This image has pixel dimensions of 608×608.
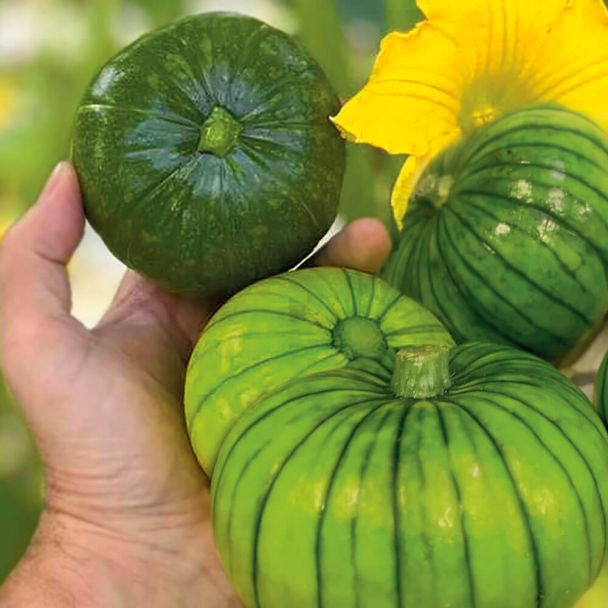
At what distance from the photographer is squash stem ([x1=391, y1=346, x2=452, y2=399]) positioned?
86cm

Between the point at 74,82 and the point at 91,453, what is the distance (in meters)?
0.99

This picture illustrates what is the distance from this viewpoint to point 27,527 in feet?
6.04

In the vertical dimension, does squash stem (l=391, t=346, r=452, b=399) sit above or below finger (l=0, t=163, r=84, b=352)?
above

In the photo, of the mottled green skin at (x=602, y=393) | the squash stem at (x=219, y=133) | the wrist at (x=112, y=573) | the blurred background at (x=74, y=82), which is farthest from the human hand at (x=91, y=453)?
the blurred background at (x=74, y=82)

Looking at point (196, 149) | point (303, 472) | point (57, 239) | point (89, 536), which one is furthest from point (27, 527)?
point (303, 472)

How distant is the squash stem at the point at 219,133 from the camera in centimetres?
104

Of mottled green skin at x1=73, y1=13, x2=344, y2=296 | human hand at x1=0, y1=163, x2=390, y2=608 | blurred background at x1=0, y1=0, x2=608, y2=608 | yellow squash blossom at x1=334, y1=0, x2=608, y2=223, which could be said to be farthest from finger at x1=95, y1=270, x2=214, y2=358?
blurred background at x1=0, y1=0, x2=608, y2=608

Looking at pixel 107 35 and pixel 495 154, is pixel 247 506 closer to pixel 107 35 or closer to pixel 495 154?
pixel 495 154

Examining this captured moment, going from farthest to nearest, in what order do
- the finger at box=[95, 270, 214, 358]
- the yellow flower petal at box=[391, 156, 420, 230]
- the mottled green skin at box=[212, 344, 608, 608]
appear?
the finger at box=[95, 270, 214, 358], the yellow flower petal at box=[391, 156, 420, 230], the mottled green skin at box=[212, 344, 608, 608]

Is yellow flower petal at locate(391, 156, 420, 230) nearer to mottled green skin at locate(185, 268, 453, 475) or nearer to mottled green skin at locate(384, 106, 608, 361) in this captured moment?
mottled green skin at locate(384, 106, 608, 361)

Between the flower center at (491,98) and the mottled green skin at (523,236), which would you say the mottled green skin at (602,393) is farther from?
the flower center at (491,98)

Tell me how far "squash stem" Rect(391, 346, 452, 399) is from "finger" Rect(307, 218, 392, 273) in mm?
376

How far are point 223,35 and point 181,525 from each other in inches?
21.8

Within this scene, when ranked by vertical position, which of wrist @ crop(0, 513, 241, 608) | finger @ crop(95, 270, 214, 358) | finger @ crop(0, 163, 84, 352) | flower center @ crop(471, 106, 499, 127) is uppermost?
flower center @ crop(471, 106, 499, 127)
